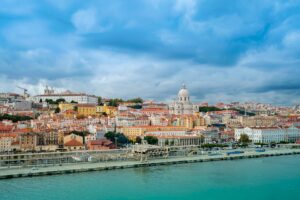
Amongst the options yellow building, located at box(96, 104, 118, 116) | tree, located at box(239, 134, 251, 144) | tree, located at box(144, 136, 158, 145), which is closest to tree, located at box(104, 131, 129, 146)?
tree, located at box(144, 136, 158, 145)

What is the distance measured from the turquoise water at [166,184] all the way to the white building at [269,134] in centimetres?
1069

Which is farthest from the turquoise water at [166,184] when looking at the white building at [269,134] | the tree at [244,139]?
the white building at [269,134]

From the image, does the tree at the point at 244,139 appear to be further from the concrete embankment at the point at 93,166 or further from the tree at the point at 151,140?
the concrete embankment at the point at 93,166

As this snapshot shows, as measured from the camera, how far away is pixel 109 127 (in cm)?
2052

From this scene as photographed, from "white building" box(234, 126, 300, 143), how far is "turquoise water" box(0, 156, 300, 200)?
10.7 metres

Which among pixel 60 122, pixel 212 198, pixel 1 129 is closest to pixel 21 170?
pixel 212 198

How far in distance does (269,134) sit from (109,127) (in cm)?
883

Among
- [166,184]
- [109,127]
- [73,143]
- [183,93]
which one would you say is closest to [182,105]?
[183,93]

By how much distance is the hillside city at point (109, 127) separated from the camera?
638 inches

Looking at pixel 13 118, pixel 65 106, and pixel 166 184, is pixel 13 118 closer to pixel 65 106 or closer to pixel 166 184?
pixel 65 106

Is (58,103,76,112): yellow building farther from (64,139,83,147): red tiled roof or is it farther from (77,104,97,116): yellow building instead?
(64,139,83,147): red tiled roof

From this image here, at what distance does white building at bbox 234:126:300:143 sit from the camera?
22.2m

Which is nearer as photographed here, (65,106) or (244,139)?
(244,139)

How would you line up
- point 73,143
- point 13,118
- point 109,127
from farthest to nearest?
point 13,118 → point 109,127 → point 73,143
